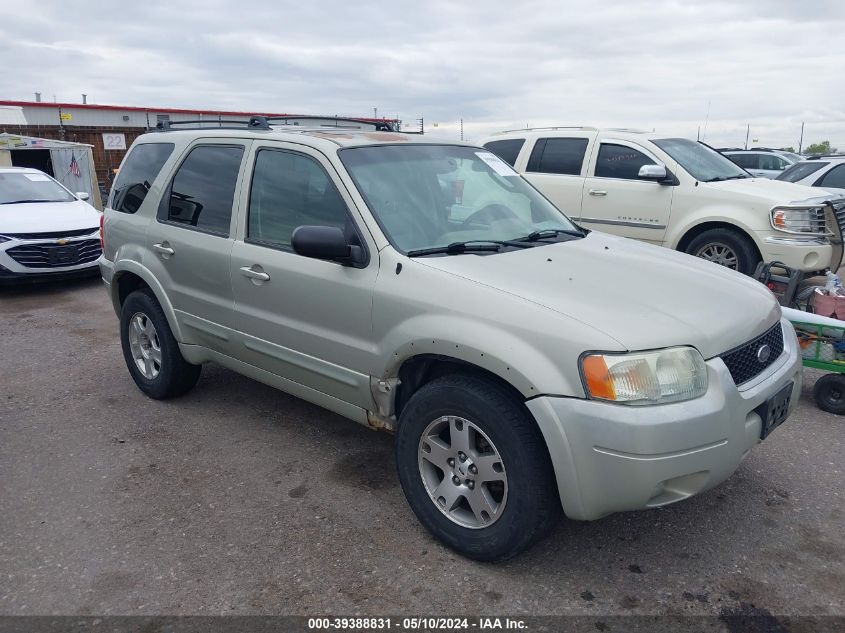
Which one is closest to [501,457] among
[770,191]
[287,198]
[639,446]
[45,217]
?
[639,446]

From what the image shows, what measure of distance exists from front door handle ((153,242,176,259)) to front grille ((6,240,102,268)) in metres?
5.26

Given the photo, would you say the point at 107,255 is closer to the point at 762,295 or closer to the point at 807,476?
the point at 762,295

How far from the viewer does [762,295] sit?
3424mm

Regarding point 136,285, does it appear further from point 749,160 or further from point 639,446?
point 749,160

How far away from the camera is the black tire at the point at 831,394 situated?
465 centimetres

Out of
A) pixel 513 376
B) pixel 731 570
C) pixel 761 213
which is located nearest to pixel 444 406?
pixel 513 376

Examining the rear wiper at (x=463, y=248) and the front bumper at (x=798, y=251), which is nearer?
the rear wiper at (x=463, y=248)

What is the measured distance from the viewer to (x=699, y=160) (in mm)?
8055

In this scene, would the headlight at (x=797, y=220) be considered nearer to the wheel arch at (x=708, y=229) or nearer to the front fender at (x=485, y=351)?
the wheel arch at (x=708, y=229)

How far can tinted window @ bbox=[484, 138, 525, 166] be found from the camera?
28.7ft

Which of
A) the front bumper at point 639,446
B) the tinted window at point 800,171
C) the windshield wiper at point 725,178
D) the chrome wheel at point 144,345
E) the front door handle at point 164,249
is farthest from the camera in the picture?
the tinted window at point 800,171

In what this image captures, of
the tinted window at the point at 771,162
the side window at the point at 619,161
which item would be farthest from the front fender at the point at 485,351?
the tinted window at the point at 771,162

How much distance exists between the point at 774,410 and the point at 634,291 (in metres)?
0.80

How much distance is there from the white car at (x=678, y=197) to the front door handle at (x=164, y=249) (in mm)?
4990
